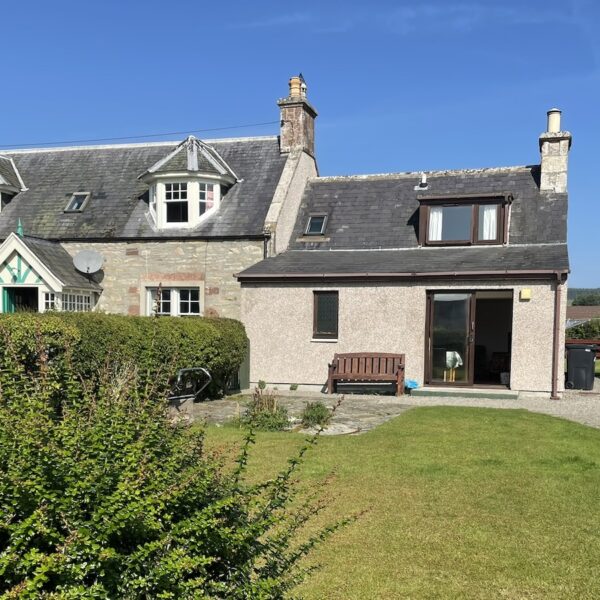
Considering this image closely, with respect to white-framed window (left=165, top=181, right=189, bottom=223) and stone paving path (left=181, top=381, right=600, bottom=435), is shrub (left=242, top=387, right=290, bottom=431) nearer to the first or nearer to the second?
stone paving path (left=181, top=381, right=600, bottom=435)

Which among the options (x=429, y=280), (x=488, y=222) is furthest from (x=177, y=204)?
(x=488, y=222)

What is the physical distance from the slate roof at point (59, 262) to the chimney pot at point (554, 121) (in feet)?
48.4

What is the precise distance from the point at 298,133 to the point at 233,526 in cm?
1957

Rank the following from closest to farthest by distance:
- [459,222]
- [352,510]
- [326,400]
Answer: [352,510]
[326,400]
[459,222]

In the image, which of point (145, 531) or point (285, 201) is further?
point (285, 201)

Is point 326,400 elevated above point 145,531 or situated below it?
below

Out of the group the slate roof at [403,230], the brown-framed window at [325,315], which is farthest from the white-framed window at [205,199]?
the brown-framed window at [325,315]

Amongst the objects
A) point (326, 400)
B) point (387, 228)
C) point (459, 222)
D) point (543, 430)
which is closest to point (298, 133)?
point (387, 228)

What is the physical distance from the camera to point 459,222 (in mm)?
18766

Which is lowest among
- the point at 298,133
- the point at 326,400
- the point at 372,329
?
the point at 326,400

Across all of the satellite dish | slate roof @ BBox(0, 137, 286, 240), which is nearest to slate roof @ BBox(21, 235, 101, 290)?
the satellite dish

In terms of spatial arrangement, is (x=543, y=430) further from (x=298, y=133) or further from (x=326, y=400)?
(x=298, y=133)

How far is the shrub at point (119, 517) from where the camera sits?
2.82 metres

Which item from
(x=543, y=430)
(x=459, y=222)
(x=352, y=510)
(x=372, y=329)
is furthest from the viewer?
(x=459, y=222)
